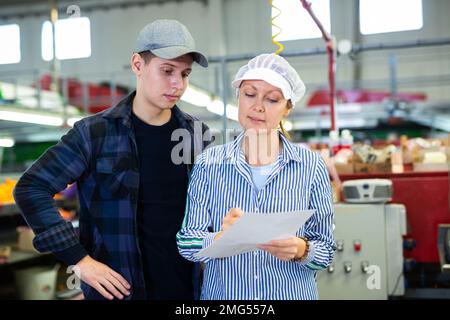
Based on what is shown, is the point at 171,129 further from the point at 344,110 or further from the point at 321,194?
the point at 344,110

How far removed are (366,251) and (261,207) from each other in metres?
1.05

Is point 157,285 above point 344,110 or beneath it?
beneath

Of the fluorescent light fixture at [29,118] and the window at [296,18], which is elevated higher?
the fluorescent light fixture at [29,118]

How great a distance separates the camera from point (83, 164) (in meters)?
1.13

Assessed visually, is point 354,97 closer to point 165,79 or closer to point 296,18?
point 296,18

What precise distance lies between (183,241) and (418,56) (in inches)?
298

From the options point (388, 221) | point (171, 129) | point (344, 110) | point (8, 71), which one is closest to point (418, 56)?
point (344, 110)

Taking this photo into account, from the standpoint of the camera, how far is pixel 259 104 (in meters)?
1.03

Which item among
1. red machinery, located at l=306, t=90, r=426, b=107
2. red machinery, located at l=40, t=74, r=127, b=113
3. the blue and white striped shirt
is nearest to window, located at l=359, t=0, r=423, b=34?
the blue and white striped shirt

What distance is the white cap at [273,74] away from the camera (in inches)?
40.3

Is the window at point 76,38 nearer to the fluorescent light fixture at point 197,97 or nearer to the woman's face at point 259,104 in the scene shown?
the woman's face at point 259,104

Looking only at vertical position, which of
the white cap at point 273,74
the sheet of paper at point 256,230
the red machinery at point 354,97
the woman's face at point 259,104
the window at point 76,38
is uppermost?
the red machinery at point 354,97

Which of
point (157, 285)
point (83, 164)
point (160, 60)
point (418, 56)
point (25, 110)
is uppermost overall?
point (418, 56)

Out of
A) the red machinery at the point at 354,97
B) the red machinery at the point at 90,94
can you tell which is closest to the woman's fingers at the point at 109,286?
the red machinery at the point at 90,94
